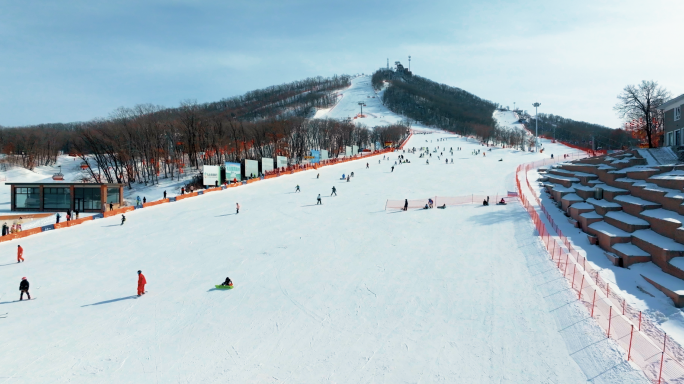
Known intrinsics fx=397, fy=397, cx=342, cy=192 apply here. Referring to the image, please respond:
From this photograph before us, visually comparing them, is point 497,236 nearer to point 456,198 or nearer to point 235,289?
point 456,198

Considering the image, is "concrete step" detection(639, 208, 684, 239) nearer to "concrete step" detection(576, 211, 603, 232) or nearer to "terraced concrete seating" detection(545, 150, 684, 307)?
"terraced concrete seating" detection(545, 150, 684, 307)

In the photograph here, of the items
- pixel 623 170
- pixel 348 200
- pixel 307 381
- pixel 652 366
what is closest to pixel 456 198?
pixel 348 200

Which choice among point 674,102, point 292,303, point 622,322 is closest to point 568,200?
point 674,102

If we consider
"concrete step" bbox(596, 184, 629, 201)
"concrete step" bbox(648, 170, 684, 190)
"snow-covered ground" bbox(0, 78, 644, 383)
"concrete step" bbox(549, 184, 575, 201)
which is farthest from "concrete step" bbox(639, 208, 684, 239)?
"concrete step" bbox(549, 184, 575, 201)

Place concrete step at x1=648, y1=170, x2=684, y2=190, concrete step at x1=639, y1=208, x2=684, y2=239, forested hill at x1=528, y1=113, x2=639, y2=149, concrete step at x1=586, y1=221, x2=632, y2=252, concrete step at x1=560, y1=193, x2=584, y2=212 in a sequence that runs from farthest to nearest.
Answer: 1. forested hill at x1=528, y1=113, x2=639, y2=149
2. concrete step at x1=560, y1=193, x2=584, y2=212
3. concrete step at x1=648, y1=170, x2=684, y2=190
4. concrete step at x1=586, y1=221, x2=632, y2=252
5. concrete step at x1=639, y1=208, x2=684, y2=239

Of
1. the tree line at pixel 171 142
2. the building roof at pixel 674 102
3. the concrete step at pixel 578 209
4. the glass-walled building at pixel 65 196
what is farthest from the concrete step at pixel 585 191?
the tree line at pixel 171 142

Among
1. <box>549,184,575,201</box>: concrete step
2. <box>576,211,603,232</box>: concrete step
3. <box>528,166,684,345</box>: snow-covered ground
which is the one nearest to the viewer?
<box>528,166,684,345</box>: snow-covered ground

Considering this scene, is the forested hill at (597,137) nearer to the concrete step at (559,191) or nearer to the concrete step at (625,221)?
the concrete step at (559,191)
